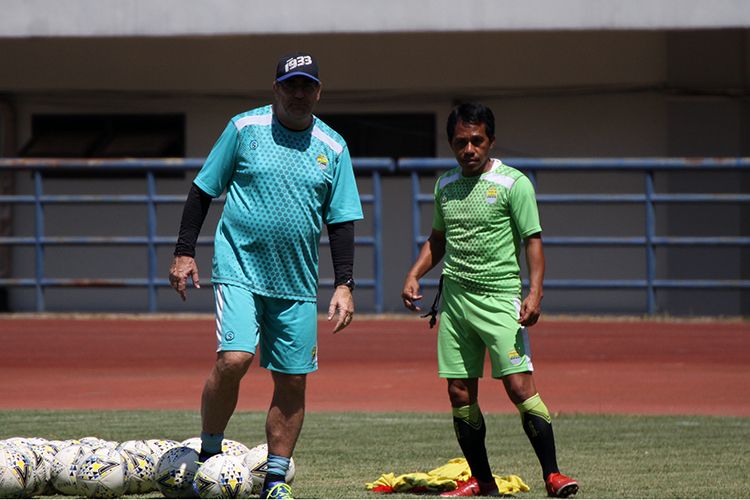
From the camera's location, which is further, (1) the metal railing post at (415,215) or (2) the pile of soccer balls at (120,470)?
(1) the metal railing post at (415,215)

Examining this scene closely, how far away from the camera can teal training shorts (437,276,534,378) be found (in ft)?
24.5

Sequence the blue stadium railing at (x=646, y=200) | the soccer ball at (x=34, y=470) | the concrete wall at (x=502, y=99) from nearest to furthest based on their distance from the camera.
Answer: the soccer ball at (x=34, y=470), the blue stadium railing at (x=646, y=200), the concrete wall at (x=502, y=99)

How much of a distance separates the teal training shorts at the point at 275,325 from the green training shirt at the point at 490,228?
952mm

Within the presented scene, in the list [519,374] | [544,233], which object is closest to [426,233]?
[544,233]

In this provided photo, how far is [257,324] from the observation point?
6.97 meters

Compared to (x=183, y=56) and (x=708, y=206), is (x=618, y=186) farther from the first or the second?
(x=183, y=56)

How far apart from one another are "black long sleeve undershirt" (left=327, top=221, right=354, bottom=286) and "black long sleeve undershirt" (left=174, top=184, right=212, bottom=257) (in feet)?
2.12

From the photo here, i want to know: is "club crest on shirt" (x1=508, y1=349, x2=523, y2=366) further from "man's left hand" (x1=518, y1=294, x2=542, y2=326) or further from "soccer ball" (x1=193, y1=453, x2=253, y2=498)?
"soccer ball" (x1=193, y1=453, x2=253, y2=498)

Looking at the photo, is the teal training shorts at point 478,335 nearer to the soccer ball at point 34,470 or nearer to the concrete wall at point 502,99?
the soccer ball at point 34,470

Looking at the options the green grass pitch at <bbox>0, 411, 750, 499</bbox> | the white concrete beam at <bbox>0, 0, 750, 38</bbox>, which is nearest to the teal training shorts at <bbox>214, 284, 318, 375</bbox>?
the green grass pitch at <bbox>0, 411, 750, 499</bbox>

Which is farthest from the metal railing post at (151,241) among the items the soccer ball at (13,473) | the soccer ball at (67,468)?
the soccer ball at (13,473)

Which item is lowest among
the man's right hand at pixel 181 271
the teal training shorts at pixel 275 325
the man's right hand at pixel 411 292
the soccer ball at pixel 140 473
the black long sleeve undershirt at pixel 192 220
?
the soccer ball at pixel 140 473

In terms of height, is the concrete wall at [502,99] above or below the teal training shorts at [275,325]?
above

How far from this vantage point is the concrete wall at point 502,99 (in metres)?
19.6
